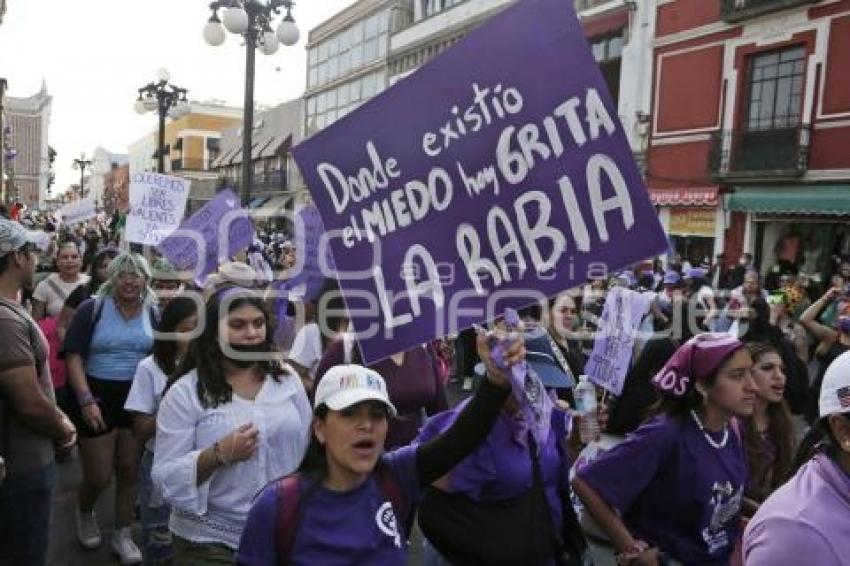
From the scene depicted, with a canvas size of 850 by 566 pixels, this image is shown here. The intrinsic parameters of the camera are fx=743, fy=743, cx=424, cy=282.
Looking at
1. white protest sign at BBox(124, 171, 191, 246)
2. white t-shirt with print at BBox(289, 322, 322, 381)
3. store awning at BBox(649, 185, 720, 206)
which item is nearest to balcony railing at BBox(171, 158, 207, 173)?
store awning at BBox(649, 185, 720, 206)

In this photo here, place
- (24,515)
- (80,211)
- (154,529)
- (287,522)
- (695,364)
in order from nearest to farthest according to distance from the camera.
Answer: (287,522) → (695,364) → (24,515) → (154,529) → (80,211)

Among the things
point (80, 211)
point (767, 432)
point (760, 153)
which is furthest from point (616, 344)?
point (760, 153)

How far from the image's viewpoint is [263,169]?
2009 inches

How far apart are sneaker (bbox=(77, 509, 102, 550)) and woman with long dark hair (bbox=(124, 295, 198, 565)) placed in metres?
0.79

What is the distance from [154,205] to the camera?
8719 mm

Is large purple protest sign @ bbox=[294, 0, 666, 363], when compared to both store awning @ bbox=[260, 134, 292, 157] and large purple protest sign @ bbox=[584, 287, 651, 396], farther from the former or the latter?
store awning @ bbox=[260, 134, 292, 157]

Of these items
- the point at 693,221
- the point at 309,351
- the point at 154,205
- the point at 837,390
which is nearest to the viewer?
the point at 837,390

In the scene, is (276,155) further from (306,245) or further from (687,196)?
(306,245)

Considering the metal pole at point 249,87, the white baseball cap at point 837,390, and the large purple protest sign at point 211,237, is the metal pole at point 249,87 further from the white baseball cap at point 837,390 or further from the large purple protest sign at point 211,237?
the white baseball cap at point 837,390

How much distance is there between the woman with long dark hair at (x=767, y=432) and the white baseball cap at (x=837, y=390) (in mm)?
1350

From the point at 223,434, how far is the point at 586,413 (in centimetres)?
149

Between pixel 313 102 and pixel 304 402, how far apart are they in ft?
141

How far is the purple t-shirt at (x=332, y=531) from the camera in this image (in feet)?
6.50

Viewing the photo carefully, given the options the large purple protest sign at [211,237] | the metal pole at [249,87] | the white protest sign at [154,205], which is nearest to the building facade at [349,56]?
the metal pole at [249,87]
